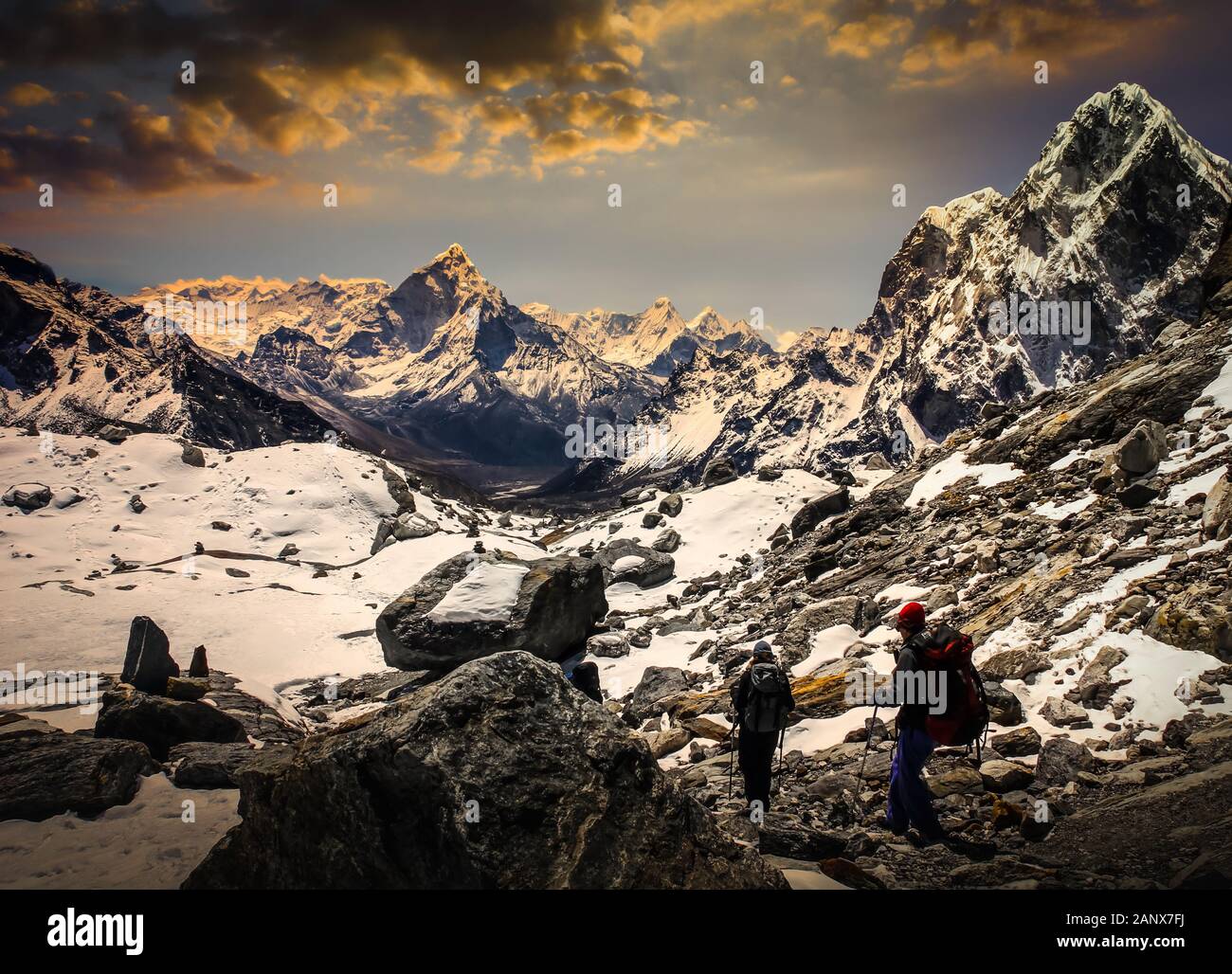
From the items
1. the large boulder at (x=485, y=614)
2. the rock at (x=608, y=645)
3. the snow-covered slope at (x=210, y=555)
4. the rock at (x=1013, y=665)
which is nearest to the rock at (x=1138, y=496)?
the rock at (x=1013, y=665)

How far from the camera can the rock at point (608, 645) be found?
20.9m

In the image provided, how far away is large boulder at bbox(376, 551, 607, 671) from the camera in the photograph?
19141 millimetres

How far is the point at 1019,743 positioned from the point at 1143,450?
934cm

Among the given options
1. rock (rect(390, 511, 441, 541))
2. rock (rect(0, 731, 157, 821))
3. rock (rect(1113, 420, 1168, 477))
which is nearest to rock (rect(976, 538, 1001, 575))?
rock (rect(1113, 420, 1168, 477))

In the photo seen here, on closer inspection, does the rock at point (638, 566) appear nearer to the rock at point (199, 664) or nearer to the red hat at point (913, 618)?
the rock at point (199, 664)

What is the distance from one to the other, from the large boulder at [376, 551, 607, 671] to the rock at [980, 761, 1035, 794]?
43.0 feet

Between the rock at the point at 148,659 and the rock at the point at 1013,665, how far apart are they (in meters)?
17.9

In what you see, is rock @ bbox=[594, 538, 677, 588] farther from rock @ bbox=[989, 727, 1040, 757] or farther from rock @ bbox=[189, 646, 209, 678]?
rock @ bbox=[989, 727, 1040, 757]

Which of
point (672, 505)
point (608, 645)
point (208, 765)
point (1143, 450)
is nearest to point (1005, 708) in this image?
point (1143, 450)

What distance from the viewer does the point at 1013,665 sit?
399 inches

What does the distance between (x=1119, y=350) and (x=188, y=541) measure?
197 m
